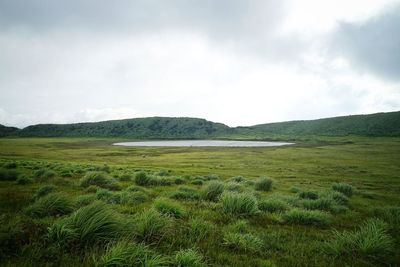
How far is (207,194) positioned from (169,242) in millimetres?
6725

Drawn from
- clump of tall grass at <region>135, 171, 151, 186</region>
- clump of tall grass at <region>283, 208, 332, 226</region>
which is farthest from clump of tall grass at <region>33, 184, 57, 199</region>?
clump of tall grass at <region>283, 208, 332, 226</region>

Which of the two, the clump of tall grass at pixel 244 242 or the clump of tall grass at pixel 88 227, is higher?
the clump of tall grass at pixel 88 227

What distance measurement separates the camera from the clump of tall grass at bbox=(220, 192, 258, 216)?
10049 mm

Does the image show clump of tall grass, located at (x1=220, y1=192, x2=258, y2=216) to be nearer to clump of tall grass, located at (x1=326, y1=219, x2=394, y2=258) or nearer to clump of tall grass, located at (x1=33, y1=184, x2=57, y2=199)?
clump of tall grass, located at (x1=326, y1=219, x2=394, y2=258)

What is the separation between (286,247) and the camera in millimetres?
6816

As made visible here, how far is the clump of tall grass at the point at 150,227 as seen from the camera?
667cm

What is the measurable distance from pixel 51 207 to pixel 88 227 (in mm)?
2976

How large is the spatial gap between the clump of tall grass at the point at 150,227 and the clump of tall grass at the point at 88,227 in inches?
19.0

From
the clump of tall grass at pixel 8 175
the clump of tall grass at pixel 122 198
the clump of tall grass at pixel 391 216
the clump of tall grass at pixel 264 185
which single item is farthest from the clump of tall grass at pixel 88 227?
the clump of tall grass at pixel 264 185

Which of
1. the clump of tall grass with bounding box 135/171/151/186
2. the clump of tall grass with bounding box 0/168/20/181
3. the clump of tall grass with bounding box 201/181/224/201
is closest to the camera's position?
the clump of tall grass with bounding box 201/181/224/201

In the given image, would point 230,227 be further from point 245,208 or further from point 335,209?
point 335,209

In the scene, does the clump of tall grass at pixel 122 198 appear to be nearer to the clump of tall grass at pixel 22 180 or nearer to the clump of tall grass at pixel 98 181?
the clump of tall grass at pixel 98 181

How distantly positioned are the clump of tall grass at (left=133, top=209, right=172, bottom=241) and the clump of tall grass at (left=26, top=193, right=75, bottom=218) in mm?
2876

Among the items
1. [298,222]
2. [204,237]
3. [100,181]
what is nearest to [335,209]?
[298,222]
